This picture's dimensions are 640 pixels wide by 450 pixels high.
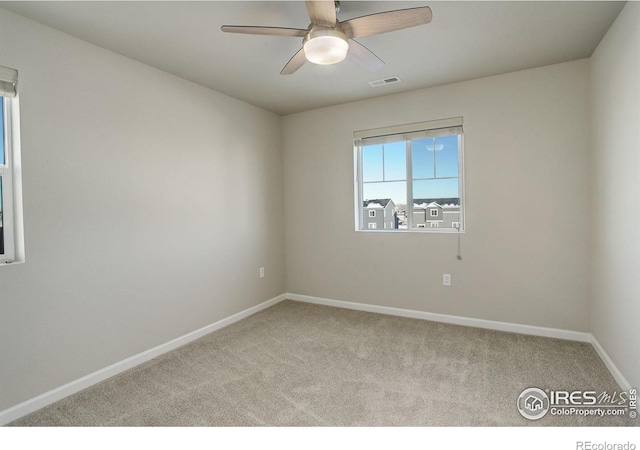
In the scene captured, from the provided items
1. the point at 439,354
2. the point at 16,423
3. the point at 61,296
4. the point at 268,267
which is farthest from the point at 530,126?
the point at 16,423

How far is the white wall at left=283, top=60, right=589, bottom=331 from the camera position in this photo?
2975 mm

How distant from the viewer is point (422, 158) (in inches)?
146

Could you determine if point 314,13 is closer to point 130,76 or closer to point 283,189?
point 130,76

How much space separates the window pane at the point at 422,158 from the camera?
3660mm

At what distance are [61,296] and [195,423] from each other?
127cm

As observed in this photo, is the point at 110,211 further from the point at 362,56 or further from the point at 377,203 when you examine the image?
the point at 377,203

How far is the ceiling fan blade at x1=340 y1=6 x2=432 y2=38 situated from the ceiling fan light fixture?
0.07 meters

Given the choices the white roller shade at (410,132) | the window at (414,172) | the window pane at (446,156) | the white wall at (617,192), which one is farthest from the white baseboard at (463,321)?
the white roller shade at (410,132)

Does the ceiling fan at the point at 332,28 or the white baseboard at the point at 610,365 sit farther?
the white baseboard at the point at 610,365

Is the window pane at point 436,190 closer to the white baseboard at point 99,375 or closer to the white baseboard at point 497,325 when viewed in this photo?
the white baseboard at point 497,325

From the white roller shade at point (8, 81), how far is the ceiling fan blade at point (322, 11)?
1841 millimetres

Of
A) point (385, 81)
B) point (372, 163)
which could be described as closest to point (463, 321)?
point (372, 163)

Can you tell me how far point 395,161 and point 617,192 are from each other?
80.0 inches

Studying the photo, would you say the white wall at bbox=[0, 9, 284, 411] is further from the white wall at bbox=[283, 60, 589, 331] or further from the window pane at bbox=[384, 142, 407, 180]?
the window pane at bbox=[384, 142, 407, 180]
